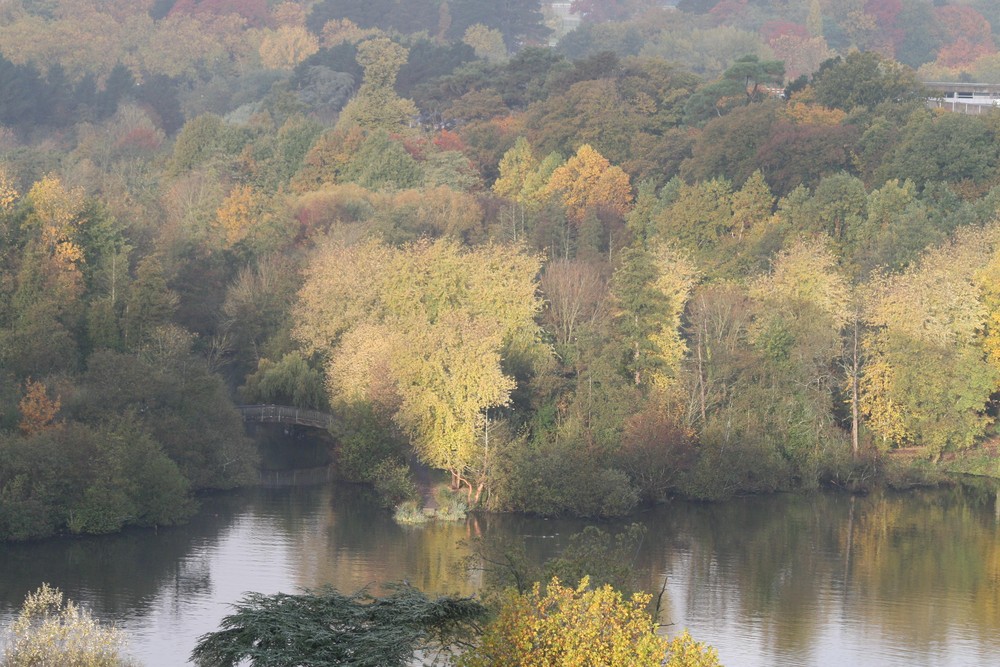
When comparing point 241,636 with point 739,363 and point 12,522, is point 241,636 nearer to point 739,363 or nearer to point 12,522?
point 12,522

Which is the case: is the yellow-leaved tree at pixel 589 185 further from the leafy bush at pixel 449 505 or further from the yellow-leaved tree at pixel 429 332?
the leafy bush at pixel 449 505

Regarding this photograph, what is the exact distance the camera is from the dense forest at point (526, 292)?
52625 mm

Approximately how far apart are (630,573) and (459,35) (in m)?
115

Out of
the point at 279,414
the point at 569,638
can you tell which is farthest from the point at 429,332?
the point at 569,638

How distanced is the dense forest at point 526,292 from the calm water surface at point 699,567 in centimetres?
161

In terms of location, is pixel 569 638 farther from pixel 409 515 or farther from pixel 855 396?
pixel 855 396

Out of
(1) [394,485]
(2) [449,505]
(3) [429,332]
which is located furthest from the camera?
(3) [429,332]

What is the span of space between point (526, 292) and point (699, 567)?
15.9 metres

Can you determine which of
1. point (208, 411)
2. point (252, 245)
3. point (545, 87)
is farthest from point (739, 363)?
point (545, 87)

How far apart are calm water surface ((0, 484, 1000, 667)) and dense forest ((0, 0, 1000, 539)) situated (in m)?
1.61

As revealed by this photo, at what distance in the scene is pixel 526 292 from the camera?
199ft

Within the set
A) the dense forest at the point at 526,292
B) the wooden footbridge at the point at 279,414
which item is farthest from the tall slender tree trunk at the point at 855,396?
the wooden footbridge at the point at 279,414

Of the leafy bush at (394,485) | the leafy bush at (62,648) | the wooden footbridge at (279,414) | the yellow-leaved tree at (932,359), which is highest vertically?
the yellow-leaved tree at (932,359)

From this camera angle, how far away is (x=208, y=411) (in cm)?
5378
